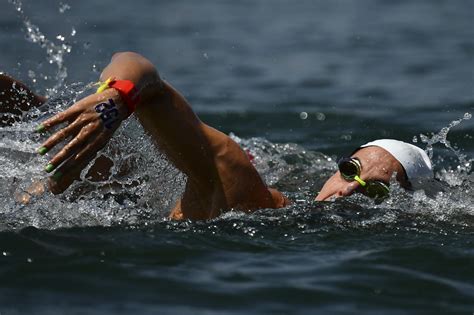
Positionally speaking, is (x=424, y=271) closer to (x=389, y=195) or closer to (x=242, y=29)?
(x=389, y=195)

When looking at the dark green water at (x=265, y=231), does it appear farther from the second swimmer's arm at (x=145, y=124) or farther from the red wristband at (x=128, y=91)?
the red wristband at (x=128, y=91)

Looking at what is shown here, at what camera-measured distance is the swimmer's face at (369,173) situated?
6891 mm

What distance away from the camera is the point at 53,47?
13703 millimetres

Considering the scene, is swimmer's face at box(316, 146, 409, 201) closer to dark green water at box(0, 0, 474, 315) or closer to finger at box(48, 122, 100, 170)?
dark green water at box(0, 0, 474, 315)

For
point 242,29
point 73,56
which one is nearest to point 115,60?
point 73,56

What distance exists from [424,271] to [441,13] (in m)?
11.2

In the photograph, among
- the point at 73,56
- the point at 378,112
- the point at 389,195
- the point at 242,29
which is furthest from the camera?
the point at 242,29

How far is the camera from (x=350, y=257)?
6.05 m

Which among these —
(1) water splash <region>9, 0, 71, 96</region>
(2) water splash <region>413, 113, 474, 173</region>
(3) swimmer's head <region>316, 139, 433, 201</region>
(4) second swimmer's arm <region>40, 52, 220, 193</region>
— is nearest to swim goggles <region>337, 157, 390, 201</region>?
(3) swimmer's head <region>316, 139, 433, 201</region>

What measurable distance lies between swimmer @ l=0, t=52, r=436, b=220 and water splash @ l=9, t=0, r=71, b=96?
4.94 m

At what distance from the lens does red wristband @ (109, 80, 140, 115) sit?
5633 mm

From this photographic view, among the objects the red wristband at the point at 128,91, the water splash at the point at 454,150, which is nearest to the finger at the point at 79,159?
the red wristband at the point at 128,91

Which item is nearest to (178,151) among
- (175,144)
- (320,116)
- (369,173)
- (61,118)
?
(175,144)

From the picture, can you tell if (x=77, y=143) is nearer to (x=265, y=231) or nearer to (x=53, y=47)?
(x=265, y=231)
